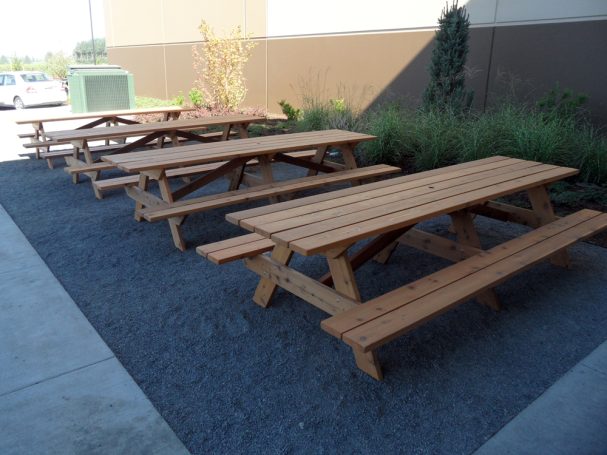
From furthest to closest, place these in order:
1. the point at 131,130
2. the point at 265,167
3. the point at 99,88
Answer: the point at 99,88 < the point at 131,130 < the point at 265,167

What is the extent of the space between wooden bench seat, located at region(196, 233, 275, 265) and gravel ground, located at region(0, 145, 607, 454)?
40cm

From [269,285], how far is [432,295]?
1.04 m

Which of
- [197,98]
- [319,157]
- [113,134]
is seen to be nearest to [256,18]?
[197,98]

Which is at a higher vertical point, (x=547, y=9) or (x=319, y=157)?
(x=547, y=9)

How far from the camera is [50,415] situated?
2.31 meters

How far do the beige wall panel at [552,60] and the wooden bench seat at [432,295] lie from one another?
422cm

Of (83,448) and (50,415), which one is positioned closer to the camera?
(83,448)

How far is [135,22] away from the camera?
55.1 feet

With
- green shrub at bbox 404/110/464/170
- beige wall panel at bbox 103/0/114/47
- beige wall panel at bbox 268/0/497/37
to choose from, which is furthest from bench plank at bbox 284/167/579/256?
beige wall panel at bbox 103/0/114/47

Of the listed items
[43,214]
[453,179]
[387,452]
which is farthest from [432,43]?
[387,452]

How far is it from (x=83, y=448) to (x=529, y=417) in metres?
1.90

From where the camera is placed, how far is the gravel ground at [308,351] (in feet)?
7.42

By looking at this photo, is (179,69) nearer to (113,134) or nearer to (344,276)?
(113,134)

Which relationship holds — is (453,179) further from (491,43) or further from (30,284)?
(491,43)
